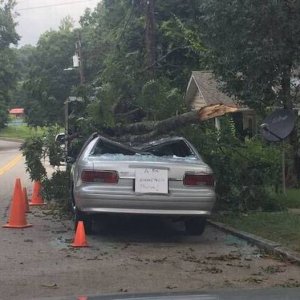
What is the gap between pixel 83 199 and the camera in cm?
809

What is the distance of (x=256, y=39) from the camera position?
38.2ft

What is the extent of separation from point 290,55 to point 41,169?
207 inches

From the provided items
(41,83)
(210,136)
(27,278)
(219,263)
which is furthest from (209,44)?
(27,278)

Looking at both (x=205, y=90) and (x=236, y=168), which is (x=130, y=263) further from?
(x=205, y=90)

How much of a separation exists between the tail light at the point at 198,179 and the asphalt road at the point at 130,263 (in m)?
0.86

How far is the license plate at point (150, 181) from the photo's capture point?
8.01m

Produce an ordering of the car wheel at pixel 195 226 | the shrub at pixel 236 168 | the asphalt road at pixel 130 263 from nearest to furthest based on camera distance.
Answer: the asphalt road at pixel 130 263, the car wheel at pixel 195 226, the shrub at pixel 236 168

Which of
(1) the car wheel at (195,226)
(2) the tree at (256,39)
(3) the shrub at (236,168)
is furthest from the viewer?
(2) the tree at (256,39)

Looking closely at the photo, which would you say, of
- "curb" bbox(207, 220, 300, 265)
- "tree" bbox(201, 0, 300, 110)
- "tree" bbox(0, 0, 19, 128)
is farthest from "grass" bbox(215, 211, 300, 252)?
"tree" bbox(0, 0, 19, 128)

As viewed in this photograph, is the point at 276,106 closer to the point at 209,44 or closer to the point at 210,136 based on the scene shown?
the point at 209,44

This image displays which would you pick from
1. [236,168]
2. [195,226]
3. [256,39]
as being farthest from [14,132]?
[195,226]

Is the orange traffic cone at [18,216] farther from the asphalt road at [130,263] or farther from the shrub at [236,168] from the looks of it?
the shrub at [236,168]

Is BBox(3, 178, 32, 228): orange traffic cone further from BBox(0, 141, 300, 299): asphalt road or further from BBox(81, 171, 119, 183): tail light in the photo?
BBox(81, 171, 119, 183): tail light

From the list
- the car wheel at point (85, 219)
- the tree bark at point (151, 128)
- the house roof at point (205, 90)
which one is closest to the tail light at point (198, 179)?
the car wheel at point (85, 219)
